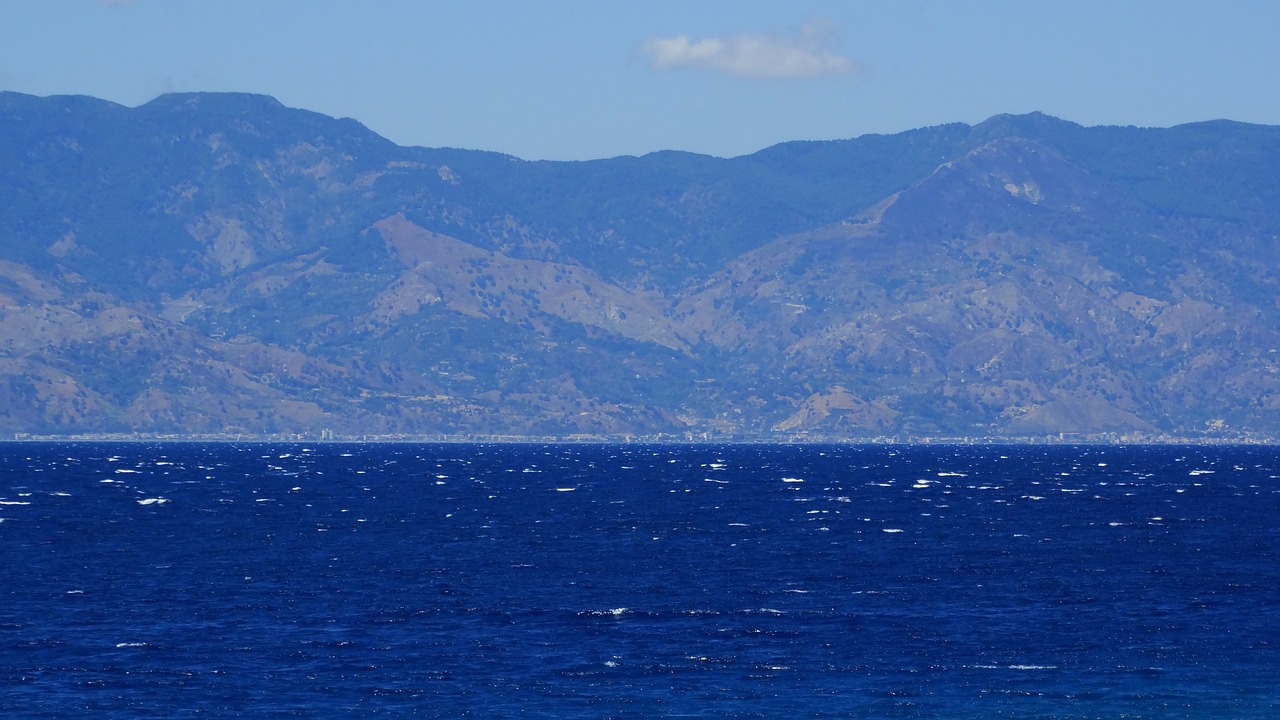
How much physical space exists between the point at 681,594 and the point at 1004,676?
31.7 m

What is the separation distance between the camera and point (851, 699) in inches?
3105

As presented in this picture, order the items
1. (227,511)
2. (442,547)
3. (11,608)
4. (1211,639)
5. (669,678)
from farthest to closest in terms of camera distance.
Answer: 1. (227,511)
2. (442,547)
3. (11,608)
4. (1211,639)
5. (669,678)

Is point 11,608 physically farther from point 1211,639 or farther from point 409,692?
point 1211,639

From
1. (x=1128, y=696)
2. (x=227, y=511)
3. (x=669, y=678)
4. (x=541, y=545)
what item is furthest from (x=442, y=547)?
(x=1128, y=696)

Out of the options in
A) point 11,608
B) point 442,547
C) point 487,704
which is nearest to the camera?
point 487,704

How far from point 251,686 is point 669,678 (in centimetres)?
1787

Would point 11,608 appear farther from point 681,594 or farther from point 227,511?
point 227,511

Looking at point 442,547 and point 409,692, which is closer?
point 409,692

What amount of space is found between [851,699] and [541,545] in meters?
71.2

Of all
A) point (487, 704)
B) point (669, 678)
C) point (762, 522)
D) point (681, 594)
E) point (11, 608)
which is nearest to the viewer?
point (487, 704)

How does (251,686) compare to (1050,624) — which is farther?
(1050,624)

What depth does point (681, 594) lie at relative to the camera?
369ft

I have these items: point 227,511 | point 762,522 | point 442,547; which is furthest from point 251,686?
point 227,511

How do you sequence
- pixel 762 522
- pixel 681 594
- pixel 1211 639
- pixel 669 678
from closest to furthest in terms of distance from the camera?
pixel 669 678 → pixel 1211 639 → pixel 681 594 → pixel 762 522
